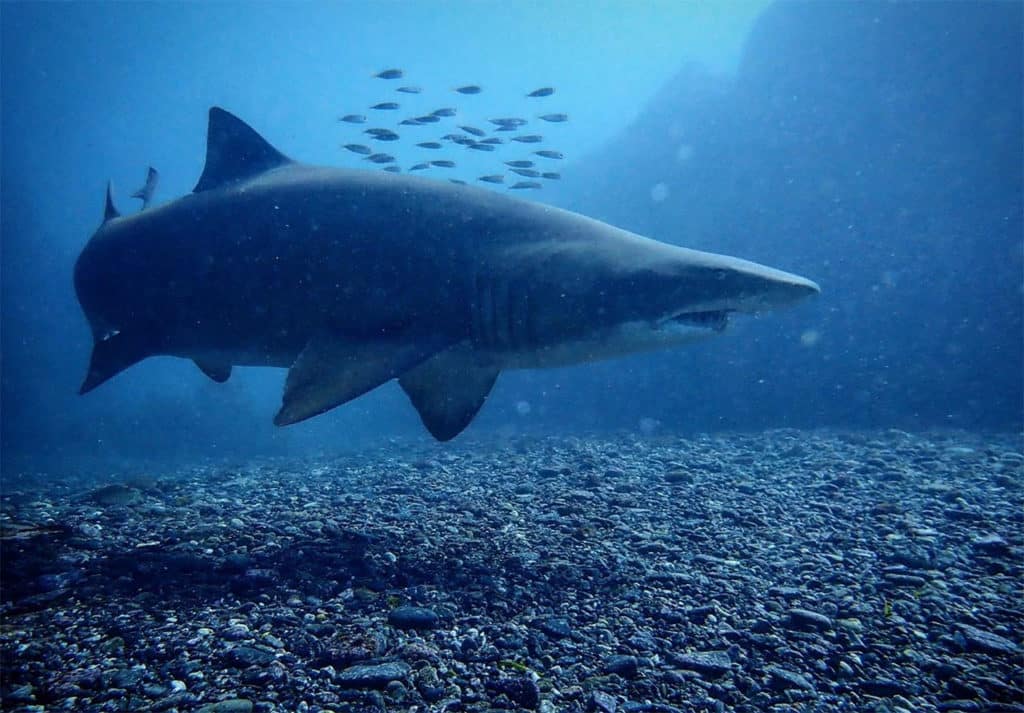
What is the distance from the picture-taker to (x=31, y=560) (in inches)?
163

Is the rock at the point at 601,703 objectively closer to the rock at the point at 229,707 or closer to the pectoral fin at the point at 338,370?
the rock at the point at 229,707

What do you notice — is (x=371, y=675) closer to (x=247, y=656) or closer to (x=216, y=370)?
(x=247, y=656)

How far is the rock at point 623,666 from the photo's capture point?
116 inches

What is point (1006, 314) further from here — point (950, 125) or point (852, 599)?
point (852, 599)

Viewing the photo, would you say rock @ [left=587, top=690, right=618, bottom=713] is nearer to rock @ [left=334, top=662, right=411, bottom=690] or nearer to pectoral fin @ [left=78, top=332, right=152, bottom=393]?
rock @ [left=334, top=662, right=411, bottom=690]

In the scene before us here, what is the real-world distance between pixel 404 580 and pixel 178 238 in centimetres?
355

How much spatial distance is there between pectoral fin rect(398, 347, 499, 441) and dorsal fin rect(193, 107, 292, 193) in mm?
2676

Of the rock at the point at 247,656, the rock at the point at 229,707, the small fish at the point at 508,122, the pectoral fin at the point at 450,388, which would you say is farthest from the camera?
the small fish at the point at 508,122

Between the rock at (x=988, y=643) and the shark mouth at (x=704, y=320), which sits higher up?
the shark mouth at (x=704, y=320)

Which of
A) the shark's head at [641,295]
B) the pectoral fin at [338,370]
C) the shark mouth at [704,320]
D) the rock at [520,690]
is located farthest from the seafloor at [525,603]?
the shark mouth at [704,320]

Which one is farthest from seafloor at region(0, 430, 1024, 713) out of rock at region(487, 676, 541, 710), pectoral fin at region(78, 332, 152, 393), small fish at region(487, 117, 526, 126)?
small fish at region(487, 117, 526, 126)

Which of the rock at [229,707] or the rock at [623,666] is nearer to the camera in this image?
the rock at [229,707]

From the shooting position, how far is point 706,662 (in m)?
3.04

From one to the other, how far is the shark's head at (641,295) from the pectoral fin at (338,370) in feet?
3.10
